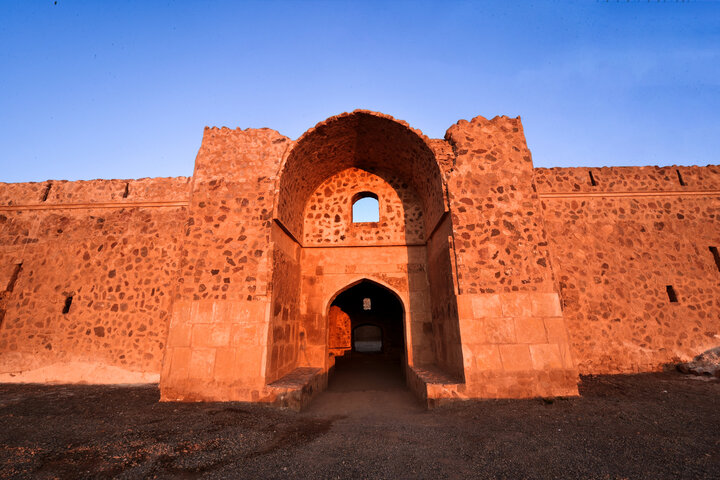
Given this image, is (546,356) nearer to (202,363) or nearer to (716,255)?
(202,363)

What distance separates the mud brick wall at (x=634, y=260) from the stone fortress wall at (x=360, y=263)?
1.7 inches

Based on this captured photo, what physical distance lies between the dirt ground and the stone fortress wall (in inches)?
27.9

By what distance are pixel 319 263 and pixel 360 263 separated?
1.10 metres

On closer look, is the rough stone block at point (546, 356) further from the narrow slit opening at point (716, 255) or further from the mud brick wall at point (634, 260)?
the narrow slit opening at point (716, 255)

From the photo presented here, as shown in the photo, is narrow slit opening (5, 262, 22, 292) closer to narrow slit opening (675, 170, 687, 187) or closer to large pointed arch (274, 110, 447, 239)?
large pointed arch (274, 110, 447, 239)

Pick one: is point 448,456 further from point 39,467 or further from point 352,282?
point 352,282

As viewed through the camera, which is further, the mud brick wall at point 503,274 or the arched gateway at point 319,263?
the arched gateway at point 319,263

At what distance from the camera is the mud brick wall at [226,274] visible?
549cm

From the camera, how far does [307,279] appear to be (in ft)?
26.1

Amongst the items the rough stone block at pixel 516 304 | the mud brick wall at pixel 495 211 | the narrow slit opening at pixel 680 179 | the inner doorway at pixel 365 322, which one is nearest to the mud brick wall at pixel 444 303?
the mud brick wall at pixel 495 211

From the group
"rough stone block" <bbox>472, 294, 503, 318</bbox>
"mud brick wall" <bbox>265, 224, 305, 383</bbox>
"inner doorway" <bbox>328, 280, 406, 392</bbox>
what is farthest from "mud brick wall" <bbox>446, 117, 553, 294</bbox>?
"inner doorway" <bbox>328, 280, 406, 392</bbox>

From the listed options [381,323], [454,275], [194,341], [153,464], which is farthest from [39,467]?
[381,323]

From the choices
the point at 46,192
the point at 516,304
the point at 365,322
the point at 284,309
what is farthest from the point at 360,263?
the point at 46,192

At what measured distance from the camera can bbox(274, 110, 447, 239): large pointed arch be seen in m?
6.76
